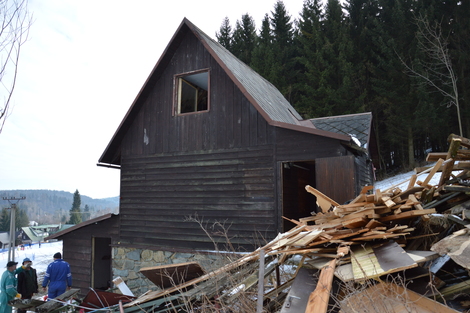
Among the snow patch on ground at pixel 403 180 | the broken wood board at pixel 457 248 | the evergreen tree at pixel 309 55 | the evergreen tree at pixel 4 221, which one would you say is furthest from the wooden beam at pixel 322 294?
the evergreen tree at pixel 4 221

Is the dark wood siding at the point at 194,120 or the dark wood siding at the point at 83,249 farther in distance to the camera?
the dark wood siding at the point at 83,249

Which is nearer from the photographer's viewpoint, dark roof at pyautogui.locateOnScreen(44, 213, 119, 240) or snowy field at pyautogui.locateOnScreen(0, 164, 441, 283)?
dark roof at pyautogui.locateOnScreen(44, 213, 119, 240)

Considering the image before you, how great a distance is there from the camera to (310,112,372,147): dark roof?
1048 cm

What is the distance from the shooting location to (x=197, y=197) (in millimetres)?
9227

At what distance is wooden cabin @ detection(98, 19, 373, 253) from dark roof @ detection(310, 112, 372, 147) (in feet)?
4.24

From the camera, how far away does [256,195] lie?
8.38 m

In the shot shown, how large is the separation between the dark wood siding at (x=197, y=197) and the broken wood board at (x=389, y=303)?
15.5 feet

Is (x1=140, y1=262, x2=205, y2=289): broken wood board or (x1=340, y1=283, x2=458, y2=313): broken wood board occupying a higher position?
(x1=340, y1=283, x2=458, y2=313): broken wood board

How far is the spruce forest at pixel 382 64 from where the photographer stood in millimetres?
19672

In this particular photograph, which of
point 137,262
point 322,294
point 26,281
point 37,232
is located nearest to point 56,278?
Answer: point 26,281

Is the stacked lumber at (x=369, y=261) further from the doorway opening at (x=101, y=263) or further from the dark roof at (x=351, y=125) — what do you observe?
the doorway opening at (x=101, y=263)

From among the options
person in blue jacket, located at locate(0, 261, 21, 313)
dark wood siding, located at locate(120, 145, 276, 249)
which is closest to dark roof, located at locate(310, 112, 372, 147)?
dark wood siding, located at locate(120, 145, 276, 249)

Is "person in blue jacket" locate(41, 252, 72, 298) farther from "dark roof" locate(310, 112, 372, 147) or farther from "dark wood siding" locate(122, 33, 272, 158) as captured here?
"dark roof" locate(310, 112, 372, 147)

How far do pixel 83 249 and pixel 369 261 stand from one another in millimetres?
10589
